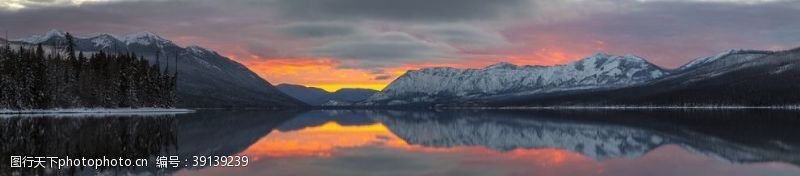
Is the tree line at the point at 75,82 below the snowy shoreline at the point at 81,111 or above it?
above

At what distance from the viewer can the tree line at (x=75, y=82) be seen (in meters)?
118

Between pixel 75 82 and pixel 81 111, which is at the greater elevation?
pixel 75 82

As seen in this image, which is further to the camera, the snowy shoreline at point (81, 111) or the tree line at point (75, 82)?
the tree line at point (75, 82)

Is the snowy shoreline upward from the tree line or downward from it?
downward

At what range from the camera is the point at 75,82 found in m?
134

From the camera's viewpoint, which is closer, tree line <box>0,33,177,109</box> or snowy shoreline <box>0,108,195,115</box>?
snowy shoreline <box>0,108,195,115</box>

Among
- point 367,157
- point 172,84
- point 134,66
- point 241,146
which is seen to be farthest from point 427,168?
point 172,84

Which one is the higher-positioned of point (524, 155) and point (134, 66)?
point (134, 66)

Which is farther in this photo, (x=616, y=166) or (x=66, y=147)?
(x=66, y=147)

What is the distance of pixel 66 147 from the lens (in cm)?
3956

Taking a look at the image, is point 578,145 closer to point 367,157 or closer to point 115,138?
point 367,157

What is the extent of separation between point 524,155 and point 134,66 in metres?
132

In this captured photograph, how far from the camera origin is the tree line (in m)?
118

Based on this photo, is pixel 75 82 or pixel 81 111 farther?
pixel 75 82
